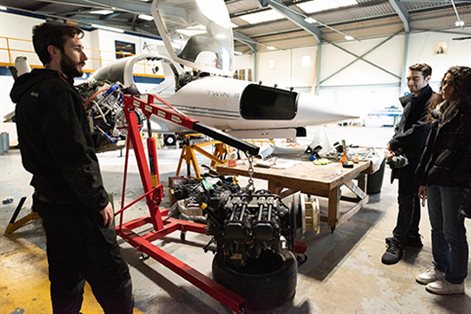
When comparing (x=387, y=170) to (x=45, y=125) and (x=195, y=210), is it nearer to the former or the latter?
(x=195, y=210)

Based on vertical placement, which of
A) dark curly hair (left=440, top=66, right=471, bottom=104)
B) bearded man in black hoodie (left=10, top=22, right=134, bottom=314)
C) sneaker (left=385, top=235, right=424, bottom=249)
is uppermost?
dark curly hair (left=440, top=66, right=471, bottom=104)

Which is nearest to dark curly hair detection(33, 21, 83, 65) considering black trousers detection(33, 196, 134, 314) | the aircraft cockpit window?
black trousers detection(33, 196, 134, 314)

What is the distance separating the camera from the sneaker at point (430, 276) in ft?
7.42

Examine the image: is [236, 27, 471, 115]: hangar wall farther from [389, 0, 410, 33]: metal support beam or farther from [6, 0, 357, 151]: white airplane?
[6, 0, 357, 151]: white airplane

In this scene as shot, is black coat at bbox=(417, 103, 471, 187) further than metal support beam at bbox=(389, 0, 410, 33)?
No

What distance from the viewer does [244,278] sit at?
6.17 feet

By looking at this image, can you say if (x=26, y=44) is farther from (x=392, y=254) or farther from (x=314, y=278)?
(x=392, y=254)

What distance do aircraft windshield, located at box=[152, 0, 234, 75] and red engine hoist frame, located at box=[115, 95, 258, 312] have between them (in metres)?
1.85

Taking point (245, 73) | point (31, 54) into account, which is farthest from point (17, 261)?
point (245, 73)

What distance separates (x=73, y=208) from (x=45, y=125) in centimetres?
44

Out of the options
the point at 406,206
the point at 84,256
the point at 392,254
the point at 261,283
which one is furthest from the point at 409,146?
the point at 84,256

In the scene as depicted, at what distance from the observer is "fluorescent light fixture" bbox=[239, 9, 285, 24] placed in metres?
14.0

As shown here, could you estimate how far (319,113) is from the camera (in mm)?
3320

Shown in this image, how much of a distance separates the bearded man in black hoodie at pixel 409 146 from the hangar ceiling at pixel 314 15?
32.6 ft
